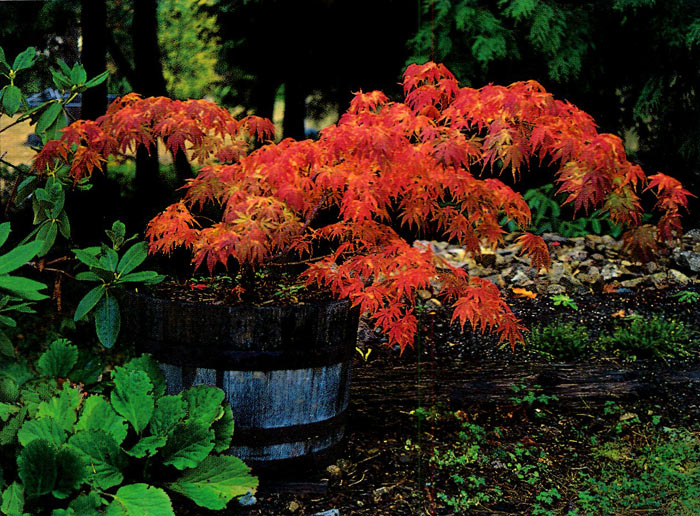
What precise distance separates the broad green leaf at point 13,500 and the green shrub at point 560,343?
322 cm

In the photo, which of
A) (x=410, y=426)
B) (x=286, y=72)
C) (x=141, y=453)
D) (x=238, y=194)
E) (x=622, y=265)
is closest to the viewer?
(x=141, y=453)

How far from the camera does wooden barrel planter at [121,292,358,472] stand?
3150 mm

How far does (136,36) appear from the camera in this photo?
24.2ft

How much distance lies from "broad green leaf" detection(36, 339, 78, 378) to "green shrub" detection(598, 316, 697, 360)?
126 inches

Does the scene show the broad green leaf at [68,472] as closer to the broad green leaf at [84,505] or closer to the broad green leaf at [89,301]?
the broad green leaf at [84,505]

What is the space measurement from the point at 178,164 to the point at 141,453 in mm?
4937

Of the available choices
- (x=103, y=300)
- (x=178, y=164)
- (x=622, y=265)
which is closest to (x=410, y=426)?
(x=103, y=300)

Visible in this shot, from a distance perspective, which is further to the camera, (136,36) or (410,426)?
(136,36)

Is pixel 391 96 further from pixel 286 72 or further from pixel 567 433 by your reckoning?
pixel 567 433

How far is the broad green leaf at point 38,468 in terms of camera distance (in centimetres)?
254

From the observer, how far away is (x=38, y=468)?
2.56 metres

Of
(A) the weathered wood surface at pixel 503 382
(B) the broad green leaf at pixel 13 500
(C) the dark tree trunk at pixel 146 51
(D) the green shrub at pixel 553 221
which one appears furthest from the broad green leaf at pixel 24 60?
(D) the green shrub at pixel 553 221

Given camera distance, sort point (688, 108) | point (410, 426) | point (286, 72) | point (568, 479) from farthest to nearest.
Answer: point (286, 72), point (688, 108), point (410, 426), point (568, 479)

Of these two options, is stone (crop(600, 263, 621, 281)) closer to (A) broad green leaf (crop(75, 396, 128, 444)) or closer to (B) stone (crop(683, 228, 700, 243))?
(B) stone (crop(683, 228, 700, 243))
